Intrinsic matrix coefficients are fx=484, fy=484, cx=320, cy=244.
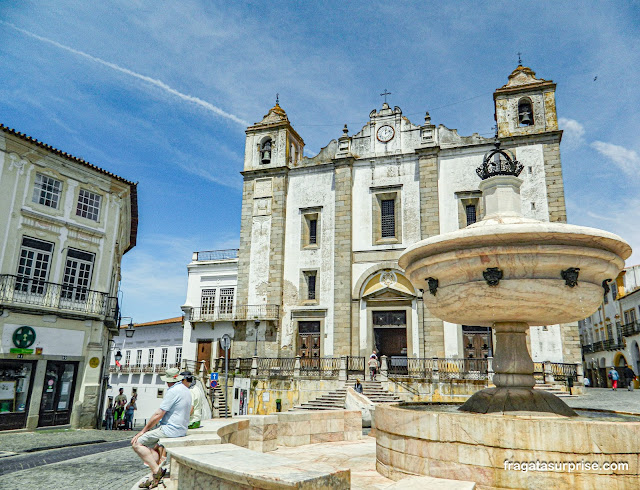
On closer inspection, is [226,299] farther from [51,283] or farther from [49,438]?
[49,438]

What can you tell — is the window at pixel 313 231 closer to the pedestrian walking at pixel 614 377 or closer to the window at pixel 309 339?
the window at pixel 309 339

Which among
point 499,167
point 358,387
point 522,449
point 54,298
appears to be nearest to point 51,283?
point 54,298

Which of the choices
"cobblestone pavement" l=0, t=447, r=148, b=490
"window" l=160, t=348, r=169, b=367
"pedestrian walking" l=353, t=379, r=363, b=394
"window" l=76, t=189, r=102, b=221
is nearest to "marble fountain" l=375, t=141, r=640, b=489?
"cobblestone pavement" l=0, t=447, r=148, b=490

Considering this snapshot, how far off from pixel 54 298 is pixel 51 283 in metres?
0.53

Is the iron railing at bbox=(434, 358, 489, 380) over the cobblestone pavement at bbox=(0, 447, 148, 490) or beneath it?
over

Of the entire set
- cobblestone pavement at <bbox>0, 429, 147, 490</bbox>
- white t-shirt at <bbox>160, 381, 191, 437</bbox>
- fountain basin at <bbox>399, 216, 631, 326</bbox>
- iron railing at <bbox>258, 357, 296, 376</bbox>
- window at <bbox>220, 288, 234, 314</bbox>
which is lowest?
cobblestone pavement at <bbox>0, 429, 147, 490</bbox>

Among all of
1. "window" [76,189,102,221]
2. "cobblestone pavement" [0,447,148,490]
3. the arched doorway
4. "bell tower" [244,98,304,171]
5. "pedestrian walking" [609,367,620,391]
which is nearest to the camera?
"cobblestone pavement" [0,447,148,490]

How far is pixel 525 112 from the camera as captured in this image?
78.2 ft

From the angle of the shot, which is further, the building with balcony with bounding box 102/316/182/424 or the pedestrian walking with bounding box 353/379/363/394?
the building with balcony with bounding box 102/316/182/424

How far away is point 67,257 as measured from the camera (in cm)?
1742

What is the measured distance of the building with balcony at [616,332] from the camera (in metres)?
34.8

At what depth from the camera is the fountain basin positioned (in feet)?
18.1

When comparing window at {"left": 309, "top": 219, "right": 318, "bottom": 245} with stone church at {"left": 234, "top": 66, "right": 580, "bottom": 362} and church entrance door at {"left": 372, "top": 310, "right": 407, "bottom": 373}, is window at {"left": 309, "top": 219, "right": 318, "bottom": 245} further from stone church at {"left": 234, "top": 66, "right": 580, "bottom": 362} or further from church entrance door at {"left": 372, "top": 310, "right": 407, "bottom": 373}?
church entrance door at {"left": 372, "top": 310, "right": 407, "bottom": 373}

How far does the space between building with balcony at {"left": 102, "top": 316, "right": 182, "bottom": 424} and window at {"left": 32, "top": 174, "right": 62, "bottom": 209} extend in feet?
64.8
